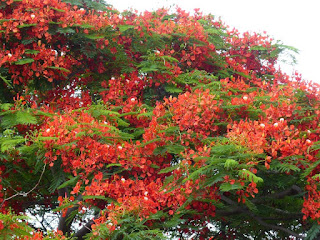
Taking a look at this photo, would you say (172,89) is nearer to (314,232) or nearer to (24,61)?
(24,61)

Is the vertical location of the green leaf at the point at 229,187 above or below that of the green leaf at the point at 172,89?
below

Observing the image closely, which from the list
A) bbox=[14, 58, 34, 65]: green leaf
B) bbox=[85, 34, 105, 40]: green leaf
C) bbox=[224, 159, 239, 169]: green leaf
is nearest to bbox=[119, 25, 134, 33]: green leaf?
bbox=[85, 34, 105, 40]: green leaf

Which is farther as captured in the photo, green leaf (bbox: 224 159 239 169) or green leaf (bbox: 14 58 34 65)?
green leaf (bbox: 14 58 34 65)

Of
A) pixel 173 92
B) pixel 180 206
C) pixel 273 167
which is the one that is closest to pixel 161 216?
pixel 180 206

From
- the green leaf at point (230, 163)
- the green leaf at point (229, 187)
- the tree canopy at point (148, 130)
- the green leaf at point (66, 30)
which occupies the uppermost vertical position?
the green leaf at point (66, 30)

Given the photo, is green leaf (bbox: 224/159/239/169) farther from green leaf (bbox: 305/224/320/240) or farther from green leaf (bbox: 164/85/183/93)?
green leaf (bbox: 164/85/183/93)

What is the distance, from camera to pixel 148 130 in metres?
6.71

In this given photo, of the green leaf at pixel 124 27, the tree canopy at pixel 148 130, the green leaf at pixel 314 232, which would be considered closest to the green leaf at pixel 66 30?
the tree canopy at pixel 148 130

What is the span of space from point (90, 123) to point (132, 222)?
161 centimetres

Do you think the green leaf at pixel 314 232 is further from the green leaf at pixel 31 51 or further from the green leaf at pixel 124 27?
the green leaf at pixel 31 51

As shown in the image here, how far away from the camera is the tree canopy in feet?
19.3

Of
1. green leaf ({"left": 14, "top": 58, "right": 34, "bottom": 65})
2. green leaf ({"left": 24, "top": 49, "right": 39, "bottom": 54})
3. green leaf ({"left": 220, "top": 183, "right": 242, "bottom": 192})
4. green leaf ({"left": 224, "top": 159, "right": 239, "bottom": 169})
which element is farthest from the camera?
green leaf ({"left": 24, "top": 49, "right": 39, "bottom": 54})

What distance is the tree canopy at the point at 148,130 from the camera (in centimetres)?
589

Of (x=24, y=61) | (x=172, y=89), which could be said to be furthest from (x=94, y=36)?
(x=172, y=89)
